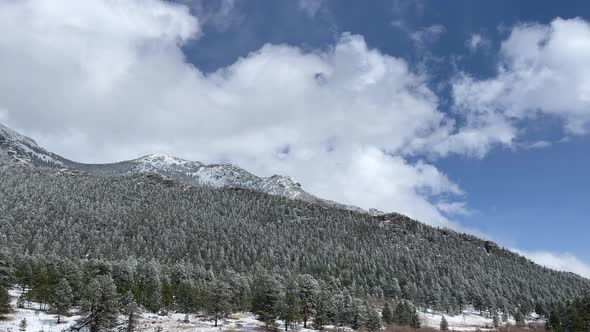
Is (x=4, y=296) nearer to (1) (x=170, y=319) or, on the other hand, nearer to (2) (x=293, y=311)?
(1) (x=170, y=319)

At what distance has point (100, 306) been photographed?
239ft

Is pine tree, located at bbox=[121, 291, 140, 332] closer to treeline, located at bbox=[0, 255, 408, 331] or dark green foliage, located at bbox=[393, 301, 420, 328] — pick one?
treeline, located at bbox=[0, 255, 408, 331]

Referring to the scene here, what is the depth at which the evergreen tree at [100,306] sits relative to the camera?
72375 mm

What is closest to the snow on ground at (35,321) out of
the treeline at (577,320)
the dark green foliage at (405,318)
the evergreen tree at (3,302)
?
the evergreen tree at (3,302)

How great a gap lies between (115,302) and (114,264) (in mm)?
70801

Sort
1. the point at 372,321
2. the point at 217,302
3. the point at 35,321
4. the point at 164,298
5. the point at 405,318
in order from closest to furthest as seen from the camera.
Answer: the point at 35,321 → the point at 217,302 → the point at 372,321 → the point at 164,298 → the point at 405,318

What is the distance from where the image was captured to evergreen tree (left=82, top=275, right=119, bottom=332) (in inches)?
2849

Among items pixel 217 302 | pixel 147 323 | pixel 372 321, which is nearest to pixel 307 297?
pixel 372 321

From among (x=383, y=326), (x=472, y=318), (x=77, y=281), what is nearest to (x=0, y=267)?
(x=77, y=281)

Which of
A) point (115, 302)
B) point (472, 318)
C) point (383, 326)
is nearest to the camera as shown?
point (115, 302)

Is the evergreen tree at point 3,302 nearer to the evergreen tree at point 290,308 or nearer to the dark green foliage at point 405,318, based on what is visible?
the evergreen tree at point 290,308

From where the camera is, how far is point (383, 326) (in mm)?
113438

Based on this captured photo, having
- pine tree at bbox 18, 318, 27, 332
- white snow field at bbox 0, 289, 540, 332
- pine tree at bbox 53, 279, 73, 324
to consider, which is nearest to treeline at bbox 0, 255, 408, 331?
pine tree at bbox 53, 279, 73, 324

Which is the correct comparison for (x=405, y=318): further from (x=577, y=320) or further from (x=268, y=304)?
(x=268, y=304)
